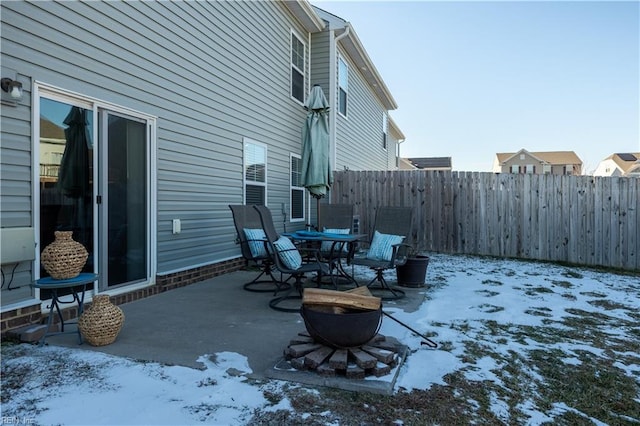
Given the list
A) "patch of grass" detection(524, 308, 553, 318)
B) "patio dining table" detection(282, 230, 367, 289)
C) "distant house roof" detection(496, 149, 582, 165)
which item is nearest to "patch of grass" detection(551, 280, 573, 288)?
"patch of grass" detection(524, 308, 553, 318)

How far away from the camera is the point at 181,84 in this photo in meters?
5.14

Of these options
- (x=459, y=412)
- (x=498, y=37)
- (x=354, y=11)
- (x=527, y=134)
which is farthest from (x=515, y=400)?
(x=527, y=134)

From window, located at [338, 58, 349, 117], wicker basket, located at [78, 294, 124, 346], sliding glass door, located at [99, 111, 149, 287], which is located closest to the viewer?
wicker basket, located at [78, 294, 124, 346]

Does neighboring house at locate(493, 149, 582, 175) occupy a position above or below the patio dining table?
above

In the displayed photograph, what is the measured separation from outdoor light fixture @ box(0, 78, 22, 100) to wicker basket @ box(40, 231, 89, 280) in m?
1.08

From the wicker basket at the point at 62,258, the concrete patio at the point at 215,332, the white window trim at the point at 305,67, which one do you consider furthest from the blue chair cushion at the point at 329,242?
the white window trim at the point at 305,67

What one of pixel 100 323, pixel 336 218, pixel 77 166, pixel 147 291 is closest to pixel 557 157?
pixel 336 218

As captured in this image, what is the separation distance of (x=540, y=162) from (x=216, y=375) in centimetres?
4355

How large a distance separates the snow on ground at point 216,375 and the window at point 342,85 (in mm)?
7252

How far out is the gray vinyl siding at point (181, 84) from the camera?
321 centimetres

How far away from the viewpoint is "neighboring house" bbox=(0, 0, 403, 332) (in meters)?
3.21

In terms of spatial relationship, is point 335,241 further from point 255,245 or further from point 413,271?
point 413,271

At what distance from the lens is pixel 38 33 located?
3281 mm

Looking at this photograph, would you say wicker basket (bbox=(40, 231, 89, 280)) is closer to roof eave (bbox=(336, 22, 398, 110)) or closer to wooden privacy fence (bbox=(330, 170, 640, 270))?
wooden privacy fence (bbox=(330, 170, 640, 270))
